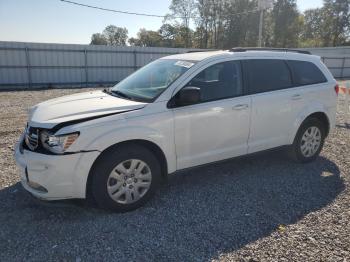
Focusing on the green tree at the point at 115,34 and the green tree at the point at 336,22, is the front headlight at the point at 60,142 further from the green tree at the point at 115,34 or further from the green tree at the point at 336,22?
the green tree at the point at 115,34

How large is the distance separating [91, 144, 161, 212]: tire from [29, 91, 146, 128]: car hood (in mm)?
441

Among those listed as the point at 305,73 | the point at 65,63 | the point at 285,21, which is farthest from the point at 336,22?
the point at 305,73

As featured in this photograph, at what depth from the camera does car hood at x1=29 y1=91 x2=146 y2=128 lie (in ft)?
10.7

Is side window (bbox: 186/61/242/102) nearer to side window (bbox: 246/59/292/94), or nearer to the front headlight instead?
side window (bbox: 246/59/292/94)

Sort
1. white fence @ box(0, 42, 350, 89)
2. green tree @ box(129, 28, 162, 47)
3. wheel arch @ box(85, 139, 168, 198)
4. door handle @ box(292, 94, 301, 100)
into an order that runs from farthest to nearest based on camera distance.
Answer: green tree @ box(129, 28, 162, 47), white fence @ box(0, 42, 350, 89), door handle @ box(292, 94, 301, 100), wheel arch @ box(85, 139, 168, 198)

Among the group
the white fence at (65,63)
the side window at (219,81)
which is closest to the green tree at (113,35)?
the white fence at (65,63)

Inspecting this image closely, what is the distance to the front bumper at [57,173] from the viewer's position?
309 centimetres

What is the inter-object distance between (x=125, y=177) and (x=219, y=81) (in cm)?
178

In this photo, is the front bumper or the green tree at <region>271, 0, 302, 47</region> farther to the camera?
the green tree at <region>271, 0, 302, 47</region>

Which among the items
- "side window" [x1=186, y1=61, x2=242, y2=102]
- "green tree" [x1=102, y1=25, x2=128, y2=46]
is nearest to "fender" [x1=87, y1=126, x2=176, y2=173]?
"side window" [x1=186, y1=61, x2=242, y2=102]

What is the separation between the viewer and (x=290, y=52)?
16.5ft

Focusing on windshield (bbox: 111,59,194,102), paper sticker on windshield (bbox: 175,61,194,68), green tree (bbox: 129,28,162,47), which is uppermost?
green tree (bbox: 129,28,162,47)

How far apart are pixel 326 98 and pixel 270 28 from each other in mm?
54897

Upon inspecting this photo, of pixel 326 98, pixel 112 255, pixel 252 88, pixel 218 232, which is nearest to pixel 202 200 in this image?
pixel 218 232
